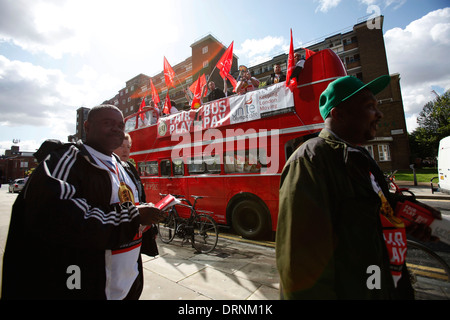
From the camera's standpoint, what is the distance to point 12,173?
189ft

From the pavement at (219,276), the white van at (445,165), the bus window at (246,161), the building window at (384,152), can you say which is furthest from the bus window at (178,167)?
the building window at (384,152)

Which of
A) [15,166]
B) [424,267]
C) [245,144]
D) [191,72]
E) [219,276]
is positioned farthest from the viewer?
[15,166]

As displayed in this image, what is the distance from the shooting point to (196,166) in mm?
6500

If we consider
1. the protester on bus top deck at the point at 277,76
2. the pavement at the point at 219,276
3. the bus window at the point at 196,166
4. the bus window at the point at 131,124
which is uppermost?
the protester on bus top deck at the point at 277,76

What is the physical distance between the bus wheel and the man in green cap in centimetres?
393

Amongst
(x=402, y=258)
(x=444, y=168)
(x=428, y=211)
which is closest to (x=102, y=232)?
(x=402, y=258)

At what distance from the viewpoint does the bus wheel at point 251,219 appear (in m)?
5.20

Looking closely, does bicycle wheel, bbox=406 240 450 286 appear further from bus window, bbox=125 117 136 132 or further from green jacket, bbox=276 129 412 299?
bus window, bbox=125 117 136 132

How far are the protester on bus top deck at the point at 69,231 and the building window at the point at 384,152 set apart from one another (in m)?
32.9

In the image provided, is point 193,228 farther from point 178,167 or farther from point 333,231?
point 333,231

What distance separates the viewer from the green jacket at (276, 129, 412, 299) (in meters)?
0.99

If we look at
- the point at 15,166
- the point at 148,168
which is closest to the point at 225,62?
the point at 148,168

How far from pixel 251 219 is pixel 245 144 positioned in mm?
2095

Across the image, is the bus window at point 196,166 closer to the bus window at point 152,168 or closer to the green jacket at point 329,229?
the bus window at point 152,168
